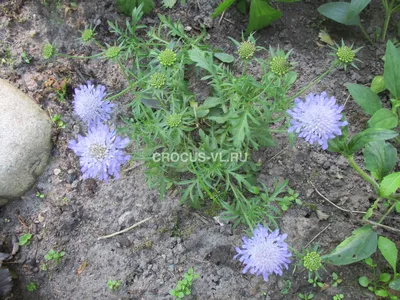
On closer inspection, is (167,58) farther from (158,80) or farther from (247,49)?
(247,49)

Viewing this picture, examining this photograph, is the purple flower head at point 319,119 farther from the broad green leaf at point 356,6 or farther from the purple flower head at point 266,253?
the broad green leaf at point 356,6

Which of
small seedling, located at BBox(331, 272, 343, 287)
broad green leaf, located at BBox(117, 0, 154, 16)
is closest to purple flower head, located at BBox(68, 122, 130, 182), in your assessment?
broad green leaf, located at BBox(117, 0, 154, 16)

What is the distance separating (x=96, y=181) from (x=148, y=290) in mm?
735

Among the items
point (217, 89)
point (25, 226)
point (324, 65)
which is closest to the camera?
point (217, 89)

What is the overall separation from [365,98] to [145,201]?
1403 millimetres

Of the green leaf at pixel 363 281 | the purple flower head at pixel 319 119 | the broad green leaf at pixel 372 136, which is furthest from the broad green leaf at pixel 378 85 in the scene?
the green leaf at pixel 363 281

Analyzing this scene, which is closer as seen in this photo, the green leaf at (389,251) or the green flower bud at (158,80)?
the green flower bud at (158,80)

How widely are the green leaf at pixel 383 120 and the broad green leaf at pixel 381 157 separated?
103 mm

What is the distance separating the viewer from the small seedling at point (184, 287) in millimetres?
2303

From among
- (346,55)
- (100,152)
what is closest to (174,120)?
(100,152)

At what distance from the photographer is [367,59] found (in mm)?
2764

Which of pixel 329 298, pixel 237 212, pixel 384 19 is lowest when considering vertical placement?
pixel 329 298

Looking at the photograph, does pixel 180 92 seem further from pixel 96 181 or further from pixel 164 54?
pixel 96 181

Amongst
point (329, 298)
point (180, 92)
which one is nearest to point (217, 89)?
point (180, 92)
